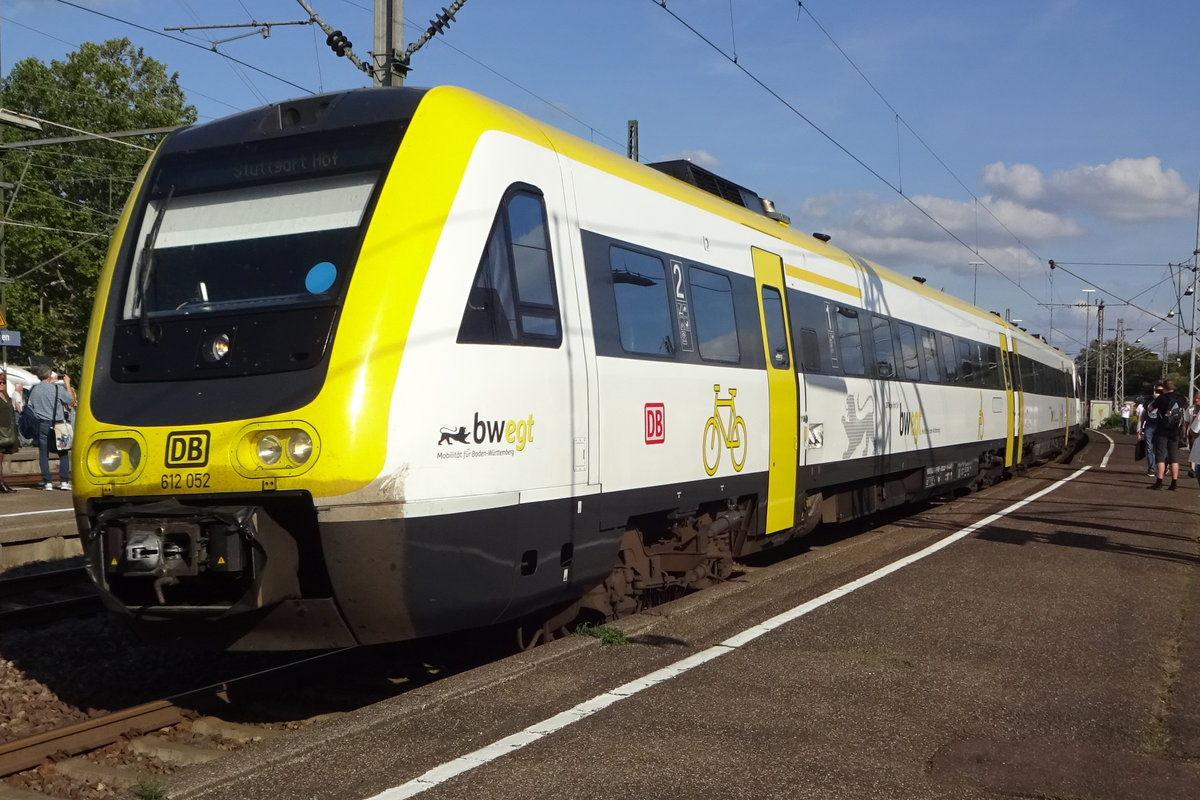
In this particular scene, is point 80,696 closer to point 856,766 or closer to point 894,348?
point 856,766

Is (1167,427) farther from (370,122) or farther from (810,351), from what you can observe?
(370,122)

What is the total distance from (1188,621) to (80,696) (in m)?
6.97

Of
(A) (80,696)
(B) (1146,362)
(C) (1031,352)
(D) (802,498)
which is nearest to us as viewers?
(A) (80,696)

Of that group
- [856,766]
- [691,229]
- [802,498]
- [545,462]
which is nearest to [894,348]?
[802,498]

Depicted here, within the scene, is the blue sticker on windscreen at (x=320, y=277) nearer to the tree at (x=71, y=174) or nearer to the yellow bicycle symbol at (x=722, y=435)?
the yellow bicycle symbol at (x=722, y=435)

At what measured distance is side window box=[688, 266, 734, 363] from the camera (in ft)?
26.6

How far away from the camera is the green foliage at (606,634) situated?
6.54 meters

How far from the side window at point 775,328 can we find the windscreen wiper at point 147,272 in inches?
191

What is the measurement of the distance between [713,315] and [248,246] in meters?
3.62

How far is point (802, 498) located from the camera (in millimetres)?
10023

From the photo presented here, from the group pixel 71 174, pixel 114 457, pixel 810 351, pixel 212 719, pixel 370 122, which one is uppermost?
pixel 71 174

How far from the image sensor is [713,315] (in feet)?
27.5

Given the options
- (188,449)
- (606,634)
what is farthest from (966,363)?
(188,449)

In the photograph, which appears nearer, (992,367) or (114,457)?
(114,457)
